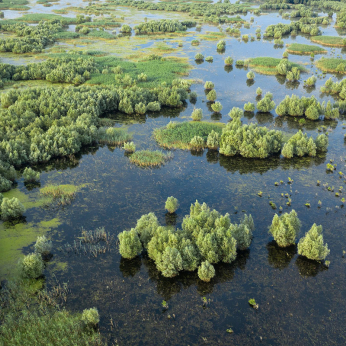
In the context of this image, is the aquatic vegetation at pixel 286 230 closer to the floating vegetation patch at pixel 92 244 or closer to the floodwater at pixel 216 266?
the floodwater at pixel 216 266

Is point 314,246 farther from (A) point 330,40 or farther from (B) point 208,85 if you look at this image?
(A) point 330,40

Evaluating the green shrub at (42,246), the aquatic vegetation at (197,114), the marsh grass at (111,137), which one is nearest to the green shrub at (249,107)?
the aquatic vegetation at (197,114)

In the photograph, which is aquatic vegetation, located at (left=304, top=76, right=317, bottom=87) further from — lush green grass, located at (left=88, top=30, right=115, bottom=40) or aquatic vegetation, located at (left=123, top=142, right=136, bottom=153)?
lush green grass, located at (left=88, top=30, right=115, bottom=40)

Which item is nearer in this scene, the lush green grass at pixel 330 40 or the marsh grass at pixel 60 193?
the marsh grass at pixel 60 193

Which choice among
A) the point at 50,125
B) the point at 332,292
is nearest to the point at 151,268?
the point at 332,292

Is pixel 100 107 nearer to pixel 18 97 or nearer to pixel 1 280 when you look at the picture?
pixel 18 97

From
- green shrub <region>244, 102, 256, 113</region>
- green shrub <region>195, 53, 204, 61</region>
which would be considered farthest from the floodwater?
green shrub <region>195, 53, 204, 61</region>

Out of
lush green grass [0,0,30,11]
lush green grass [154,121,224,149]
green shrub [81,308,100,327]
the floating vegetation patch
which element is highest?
lush green grass [0,0,30,11]

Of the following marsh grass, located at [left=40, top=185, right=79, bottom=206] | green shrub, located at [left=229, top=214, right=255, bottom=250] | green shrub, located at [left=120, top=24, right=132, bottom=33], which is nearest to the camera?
green shrub, located at [left=229, top=214, right=255, bottom=250]
